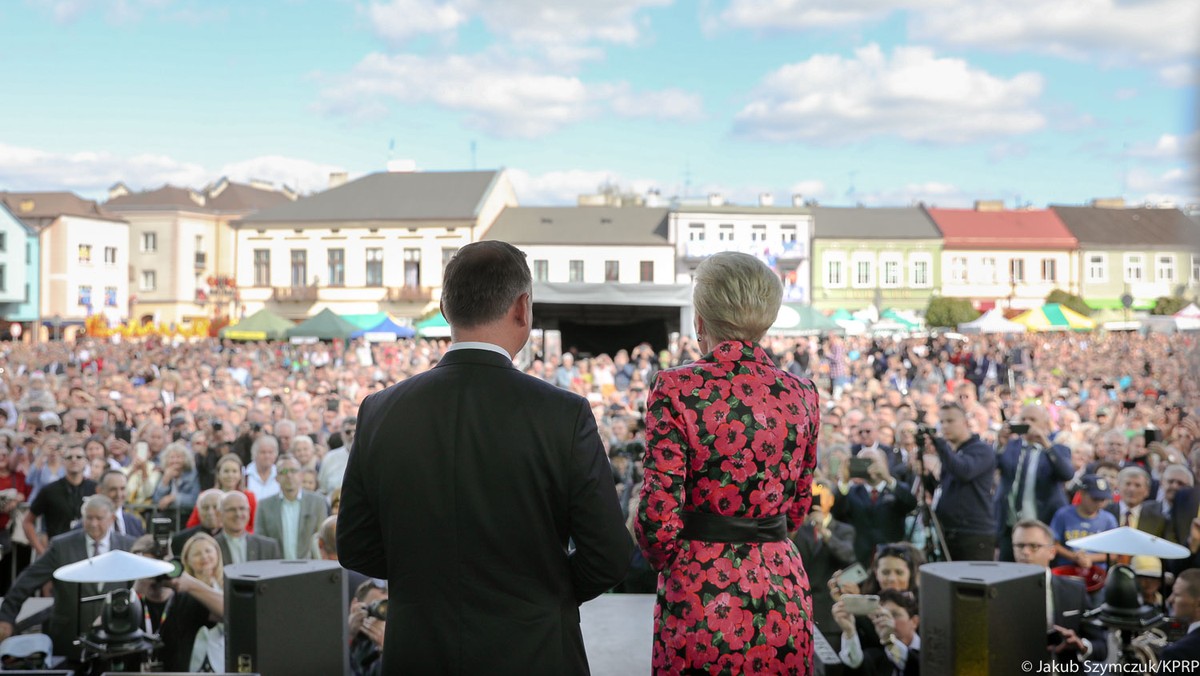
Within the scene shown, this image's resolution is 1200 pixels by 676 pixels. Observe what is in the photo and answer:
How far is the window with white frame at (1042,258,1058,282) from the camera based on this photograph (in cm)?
5481

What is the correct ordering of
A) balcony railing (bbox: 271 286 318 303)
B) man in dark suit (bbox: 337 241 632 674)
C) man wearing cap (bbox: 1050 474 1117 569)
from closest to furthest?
man in dark suit (bbox: 337 241 632 674) < man wearing cap (bbox: 1050 474 1117 569) < balcony railing (bbox: 271 286 318 303)

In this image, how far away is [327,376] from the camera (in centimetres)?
1827

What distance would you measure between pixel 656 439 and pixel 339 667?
195 centimetres

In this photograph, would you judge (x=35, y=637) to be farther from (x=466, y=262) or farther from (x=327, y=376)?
(x=327, y=376)

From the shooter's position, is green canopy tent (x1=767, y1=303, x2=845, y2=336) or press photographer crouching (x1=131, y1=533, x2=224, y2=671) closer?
press photographer crouching (x1=131, y1=533, x2=224, y2=671)

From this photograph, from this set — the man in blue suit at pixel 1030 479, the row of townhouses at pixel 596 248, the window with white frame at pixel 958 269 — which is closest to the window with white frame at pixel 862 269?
the row of townhouses at pixel 596 248

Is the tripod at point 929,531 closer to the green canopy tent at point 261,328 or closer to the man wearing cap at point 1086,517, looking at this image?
the man wearing cap at point 1086,517

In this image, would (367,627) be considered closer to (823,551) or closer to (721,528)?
(721,528)

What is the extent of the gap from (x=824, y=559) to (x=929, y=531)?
29.4 inches

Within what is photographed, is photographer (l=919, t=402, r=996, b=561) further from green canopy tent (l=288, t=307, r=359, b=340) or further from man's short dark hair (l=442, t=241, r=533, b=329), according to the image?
green canopy tent (l=288, t=307, r=359, b=340)

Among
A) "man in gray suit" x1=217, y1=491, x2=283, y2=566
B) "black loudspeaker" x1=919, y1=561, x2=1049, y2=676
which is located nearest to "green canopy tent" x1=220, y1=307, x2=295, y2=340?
"man in gray suit" x1=217, y1=491, x2=283, y2=566

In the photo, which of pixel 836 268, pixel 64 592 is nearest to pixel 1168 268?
pixel 64 592

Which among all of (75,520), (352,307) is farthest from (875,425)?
(352,307)

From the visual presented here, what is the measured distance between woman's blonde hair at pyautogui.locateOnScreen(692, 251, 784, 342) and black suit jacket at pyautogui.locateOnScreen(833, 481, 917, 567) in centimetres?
483
